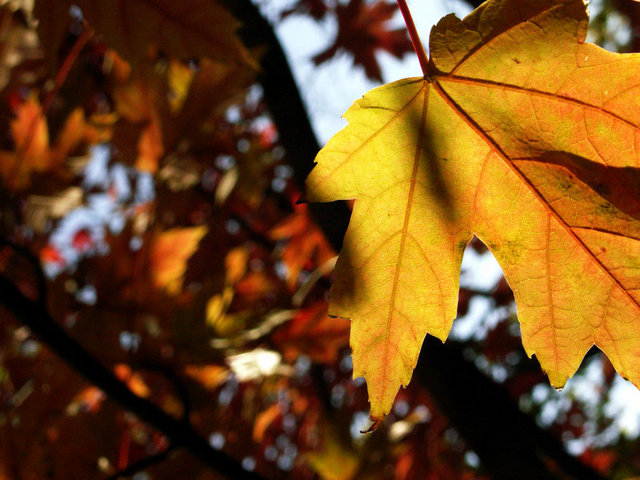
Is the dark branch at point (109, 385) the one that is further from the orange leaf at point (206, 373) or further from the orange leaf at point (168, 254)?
the orange leaf at point (168, 254)

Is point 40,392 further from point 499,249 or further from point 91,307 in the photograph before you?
point 499,249

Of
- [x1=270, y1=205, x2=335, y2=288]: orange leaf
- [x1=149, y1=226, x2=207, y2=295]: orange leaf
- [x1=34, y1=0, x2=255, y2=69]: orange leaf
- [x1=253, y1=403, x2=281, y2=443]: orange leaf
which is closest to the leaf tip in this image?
[x1=34, y1=0, x2=255, y2=69]: orange leaf

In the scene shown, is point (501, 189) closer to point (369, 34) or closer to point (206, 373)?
point (206, 373)

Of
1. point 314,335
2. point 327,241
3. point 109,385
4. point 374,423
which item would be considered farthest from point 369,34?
point 374,423

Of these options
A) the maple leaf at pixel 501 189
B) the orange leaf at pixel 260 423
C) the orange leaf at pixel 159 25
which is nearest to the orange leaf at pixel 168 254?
the orange leaf at pixel 260 423

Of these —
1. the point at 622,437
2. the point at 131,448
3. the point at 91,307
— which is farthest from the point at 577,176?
the point at 622,437

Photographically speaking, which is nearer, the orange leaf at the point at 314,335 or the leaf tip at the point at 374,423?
the leaf tip at the point at 374,423
